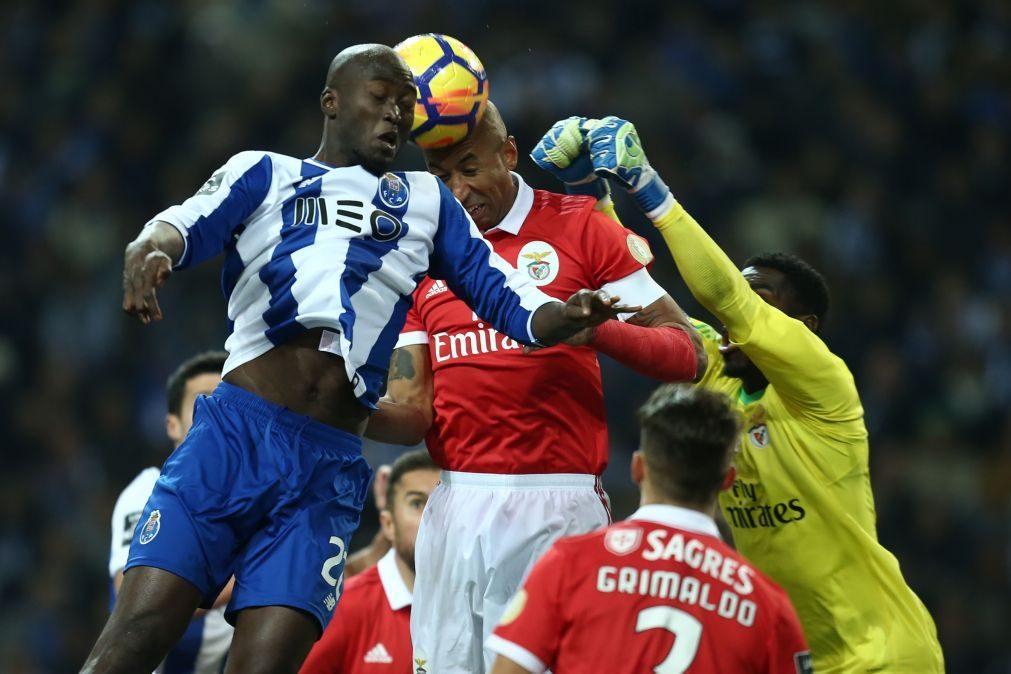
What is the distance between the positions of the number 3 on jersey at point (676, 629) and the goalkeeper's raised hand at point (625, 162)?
178 cm

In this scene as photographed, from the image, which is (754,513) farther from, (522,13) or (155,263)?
(522,13)

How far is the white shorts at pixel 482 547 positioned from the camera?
183 inches

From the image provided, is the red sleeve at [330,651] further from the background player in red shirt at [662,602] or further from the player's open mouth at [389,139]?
the background player in red shirt at [662,602]

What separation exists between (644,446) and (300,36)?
8.61 m

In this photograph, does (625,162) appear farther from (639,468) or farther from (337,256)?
(639,468)

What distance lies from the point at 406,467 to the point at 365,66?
7.81ft


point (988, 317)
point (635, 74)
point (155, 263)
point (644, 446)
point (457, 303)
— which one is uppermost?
point (635, 74)

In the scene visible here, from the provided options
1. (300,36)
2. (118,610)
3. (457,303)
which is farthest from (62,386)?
(118,610)

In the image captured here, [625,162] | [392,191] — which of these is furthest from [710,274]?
[392,191]

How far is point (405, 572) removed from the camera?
5984 mm

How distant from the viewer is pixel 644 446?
3607mm

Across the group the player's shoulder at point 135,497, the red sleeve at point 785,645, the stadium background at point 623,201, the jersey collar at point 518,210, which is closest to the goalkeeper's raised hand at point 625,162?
the jersey collar at point 518,210

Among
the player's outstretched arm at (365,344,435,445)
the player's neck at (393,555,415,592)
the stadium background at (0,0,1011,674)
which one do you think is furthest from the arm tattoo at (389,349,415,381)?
the stadium background at (0,0,1011,674)

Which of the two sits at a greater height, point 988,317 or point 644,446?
point 988,317
